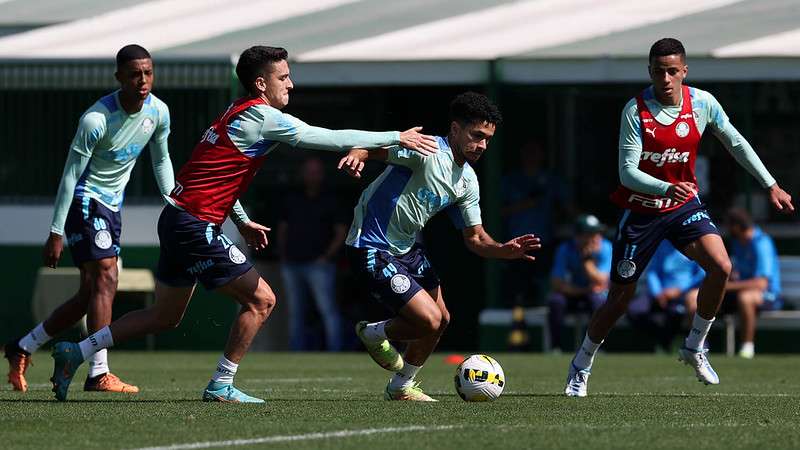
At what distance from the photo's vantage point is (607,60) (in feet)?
57.5

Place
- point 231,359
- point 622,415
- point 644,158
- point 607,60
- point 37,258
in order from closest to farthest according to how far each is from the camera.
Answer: point 622,415
point 231,359
point 644,158
point 607,60
point 37,258

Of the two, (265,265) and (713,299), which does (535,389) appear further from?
(265,265)

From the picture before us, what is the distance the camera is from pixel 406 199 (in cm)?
936

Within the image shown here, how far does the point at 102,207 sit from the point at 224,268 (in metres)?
1.76

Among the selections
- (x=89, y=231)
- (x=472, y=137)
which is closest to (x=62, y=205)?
(x=89, y=231)

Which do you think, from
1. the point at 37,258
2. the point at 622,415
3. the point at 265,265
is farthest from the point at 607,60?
the point at 622,415

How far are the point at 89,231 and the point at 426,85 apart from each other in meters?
8.91

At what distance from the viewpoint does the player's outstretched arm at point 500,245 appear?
29.4ft


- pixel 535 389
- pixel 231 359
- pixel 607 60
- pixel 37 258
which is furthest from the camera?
pixel 37 258

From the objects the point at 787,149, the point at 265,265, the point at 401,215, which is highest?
the point at 401,215

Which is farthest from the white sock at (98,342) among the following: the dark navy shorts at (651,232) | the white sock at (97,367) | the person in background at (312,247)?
the person in background at (312,247)

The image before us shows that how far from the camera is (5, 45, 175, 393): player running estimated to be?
10.1m

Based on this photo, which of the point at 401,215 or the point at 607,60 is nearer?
the point at 401,215

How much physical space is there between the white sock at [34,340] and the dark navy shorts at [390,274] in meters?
2.30
